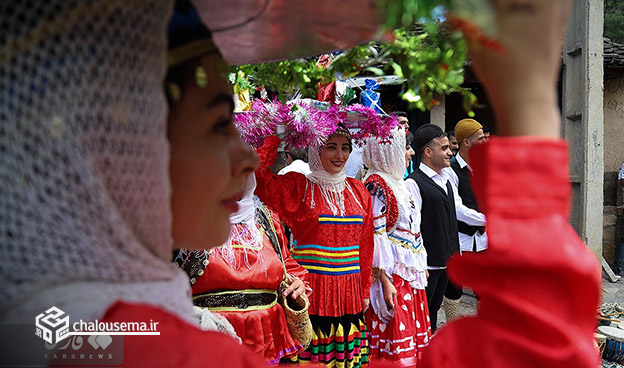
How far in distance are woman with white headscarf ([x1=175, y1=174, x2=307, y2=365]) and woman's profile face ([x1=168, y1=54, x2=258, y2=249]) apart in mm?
1730

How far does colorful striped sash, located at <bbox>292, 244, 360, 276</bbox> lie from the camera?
14.1ft

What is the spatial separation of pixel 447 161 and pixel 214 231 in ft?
16.7

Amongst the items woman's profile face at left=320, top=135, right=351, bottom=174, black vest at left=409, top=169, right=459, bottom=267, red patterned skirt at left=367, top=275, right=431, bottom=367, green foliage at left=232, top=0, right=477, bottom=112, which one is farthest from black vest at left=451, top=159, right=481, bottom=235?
green foliage at left=232, top=0, right=477, bottom=112

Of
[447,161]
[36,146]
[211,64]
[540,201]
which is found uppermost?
[211,64]

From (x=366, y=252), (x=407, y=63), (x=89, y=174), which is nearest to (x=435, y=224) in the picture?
(x=366, y=252)

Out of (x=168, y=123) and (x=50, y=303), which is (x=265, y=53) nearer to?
(x=168, y=123)

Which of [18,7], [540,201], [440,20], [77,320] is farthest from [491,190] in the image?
[18,7]

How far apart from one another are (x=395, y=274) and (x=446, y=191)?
4.66 feet

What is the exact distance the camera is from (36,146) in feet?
2.44

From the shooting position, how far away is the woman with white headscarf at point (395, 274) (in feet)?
15.8

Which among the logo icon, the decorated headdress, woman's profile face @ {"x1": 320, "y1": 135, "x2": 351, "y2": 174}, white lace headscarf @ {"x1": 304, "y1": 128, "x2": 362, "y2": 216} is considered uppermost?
the decorated headdress

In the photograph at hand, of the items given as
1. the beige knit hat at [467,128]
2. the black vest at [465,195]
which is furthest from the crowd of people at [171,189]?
the beige knit hat at [467,128]

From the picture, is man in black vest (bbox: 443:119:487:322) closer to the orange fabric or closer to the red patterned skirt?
the red patterned skirt

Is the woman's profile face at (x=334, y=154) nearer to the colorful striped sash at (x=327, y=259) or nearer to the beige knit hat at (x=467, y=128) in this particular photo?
the colorful striped sash at (x=327, y=259)
